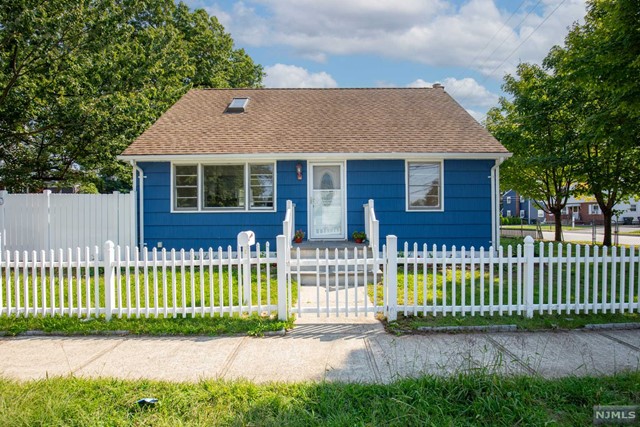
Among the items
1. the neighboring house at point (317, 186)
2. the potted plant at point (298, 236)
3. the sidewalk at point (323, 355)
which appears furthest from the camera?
the neighboring house at point (317, 186)

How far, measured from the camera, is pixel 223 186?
11617 mm

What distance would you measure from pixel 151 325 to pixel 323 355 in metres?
2.59

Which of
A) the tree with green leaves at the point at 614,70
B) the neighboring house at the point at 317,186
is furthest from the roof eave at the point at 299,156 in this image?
the tree with green leaves at the point at 614,70

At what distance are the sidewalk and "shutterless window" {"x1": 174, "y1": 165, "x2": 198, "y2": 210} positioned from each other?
248 inches

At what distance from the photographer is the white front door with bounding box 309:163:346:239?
11.6 m

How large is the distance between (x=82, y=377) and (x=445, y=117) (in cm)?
1184

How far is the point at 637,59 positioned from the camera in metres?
6.31

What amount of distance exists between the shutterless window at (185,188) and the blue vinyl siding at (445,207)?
4361 mm

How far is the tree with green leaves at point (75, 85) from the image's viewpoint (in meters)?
13.5

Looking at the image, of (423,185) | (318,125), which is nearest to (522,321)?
(423,185)

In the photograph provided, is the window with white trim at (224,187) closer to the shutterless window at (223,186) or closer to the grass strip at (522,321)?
the shutterless window at (223,186)

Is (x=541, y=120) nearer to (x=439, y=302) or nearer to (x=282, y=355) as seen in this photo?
(x=439, y=302)

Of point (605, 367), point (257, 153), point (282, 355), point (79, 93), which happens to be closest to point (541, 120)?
point (257, 153)

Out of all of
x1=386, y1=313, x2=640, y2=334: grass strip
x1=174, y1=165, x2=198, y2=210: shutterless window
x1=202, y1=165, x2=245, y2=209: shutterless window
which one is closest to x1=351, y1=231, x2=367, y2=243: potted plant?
x1=202, y1=165, x2=245, y2=209: shutterless window
